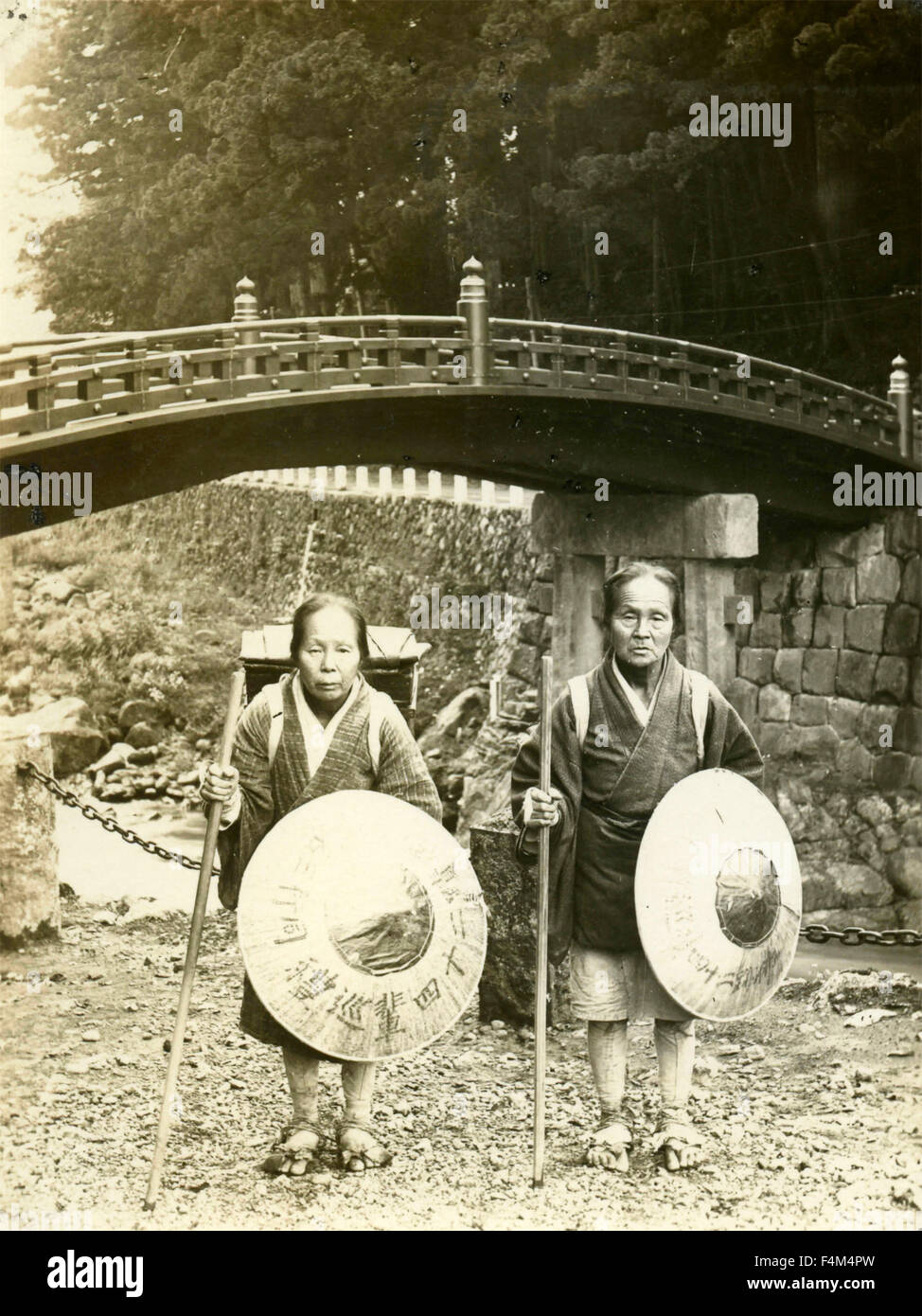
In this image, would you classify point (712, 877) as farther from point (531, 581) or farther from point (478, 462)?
point (478, 462)

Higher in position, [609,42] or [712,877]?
[609,42]

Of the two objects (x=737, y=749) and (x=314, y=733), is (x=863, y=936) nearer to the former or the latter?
(x=737, y=749)

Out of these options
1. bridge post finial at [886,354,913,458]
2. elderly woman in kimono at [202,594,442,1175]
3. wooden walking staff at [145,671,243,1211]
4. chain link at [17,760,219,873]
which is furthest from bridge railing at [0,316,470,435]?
bridge post finial at [886,354,913,458]

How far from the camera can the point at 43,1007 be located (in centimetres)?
591

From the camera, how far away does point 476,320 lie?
5.99 metres

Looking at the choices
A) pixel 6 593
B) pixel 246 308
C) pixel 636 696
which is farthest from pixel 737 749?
pixel 6 593

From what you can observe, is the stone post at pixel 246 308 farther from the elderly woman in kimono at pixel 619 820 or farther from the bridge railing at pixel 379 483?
the elderly woman in kimono at pixel 619 820

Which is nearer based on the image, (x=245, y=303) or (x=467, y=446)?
(x=245, y=303)

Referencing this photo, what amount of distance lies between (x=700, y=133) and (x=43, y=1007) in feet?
14.2

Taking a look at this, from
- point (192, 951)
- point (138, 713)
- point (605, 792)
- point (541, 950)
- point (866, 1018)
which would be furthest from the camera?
point (866, 1018)

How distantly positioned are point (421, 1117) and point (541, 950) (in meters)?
0.87

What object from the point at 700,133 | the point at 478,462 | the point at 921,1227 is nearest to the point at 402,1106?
the point at 921,1227

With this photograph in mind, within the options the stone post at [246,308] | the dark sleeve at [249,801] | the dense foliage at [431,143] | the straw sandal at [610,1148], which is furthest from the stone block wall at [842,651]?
the stone post at [246,308]

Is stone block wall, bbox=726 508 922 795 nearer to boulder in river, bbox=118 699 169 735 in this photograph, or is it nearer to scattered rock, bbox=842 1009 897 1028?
scattered rock, bbox=842 1009 897 1028
